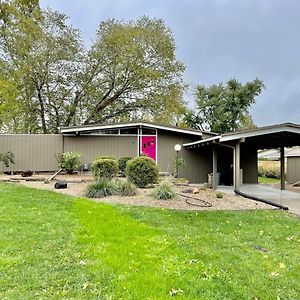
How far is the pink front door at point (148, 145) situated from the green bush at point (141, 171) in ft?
17.4

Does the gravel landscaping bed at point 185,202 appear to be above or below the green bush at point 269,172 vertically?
below

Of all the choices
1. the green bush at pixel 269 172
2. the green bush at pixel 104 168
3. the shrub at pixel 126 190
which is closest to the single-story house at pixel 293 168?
the green bush at pixel 269 172

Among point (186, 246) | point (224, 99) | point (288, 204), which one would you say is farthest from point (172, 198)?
point (224, 99)

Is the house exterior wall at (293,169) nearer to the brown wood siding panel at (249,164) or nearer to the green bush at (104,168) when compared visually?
the brown wood siding panel at (249,164)

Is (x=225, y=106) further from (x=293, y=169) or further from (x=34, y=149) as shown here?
(x=34, y=149)

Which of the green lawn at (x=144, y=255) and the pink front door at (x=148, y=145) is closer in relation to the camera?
the green lawn at (x=144, y=255)

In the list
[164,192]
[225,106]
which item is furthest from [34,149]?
[225,106]

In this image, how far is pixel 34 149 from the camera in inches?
639

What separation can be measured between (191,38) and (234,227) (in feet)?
59.4

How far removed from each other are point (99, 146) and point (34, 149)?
10.5 feet

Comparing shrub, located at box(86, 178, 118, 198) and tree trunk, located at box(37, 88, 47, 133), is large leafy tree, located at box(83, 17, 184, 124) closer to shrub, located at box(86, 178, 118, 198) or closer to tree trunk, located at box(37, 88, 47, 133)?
tree trunk, located at box(37, 88, 47, 133)

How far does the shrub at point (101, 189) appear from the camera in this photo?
30.3 feet

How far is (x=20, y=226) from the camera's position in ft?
17.5

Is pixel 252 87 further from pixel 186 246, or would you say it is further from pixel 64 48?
pixel 186 246
